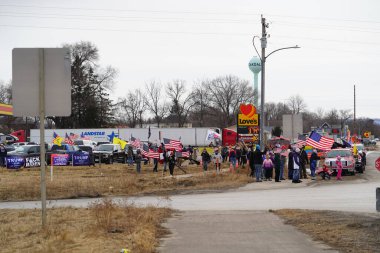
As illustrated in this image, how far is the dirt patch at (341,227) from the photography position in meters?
9.23

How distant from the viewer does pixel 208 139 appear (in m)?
65.6

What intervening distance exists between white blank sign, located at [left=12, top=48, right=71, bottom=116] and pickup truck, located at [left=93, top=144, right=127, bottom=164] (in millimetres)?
37148

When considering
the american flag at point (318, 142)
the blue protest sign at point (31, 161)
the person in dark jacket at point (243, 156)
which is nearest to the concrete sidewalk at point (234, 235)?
the american flag at point (318, 142)

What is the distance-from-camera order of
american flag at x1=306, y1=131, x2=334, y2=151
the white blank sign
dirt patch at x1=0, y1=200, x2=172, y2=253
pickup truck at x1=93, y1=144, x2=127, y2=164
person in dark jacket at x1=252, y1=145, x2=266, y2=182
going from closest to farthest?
dirt patch at x1=0, y1=200, x2=172, y2=253 → the white blank sign → person in dark jacket at x1=252, y1=145, x2=266, y2=182 → american flag at x1=306, y1=131, x2=334, y2=151 → pickup truck at x1=93, y1=144, x2=127, y2=164

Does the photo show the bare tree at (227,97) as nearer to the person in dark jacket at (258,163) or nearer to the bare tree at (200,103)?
the bare tree at (200,103)

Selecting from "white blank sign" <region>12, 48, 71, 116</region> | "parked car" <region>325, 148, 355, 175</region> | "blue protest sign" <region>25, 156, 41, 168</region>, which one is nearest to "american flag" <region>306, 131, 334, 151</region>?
"parked car" <region>325, 148, 355, 175</region>

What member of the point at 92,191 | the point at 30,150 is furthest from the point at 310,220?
the point at 30,150

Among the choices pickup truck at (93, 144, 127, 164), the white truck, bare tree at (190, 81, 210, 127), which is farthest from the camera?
bare tree at (190, 81, 210, 127)

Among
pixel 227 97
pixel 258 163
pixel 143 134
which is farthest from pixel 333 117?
pixel 258 163

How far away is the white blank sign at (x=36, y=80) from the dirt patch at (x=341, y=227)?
16.9 ft

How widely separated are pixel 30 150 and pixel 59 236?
33181mm

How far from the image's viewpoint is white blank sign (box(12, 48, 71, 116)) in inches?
376

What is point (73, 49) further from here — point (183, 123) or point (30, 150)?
point (30, 150)

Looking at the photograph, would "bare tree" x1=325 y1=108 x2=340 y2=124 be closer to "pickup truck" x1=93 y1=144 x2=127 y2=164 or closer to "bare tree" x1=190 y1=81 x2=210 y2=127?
"bare tree" x1=190 y1=81 x2=210 y2=127
